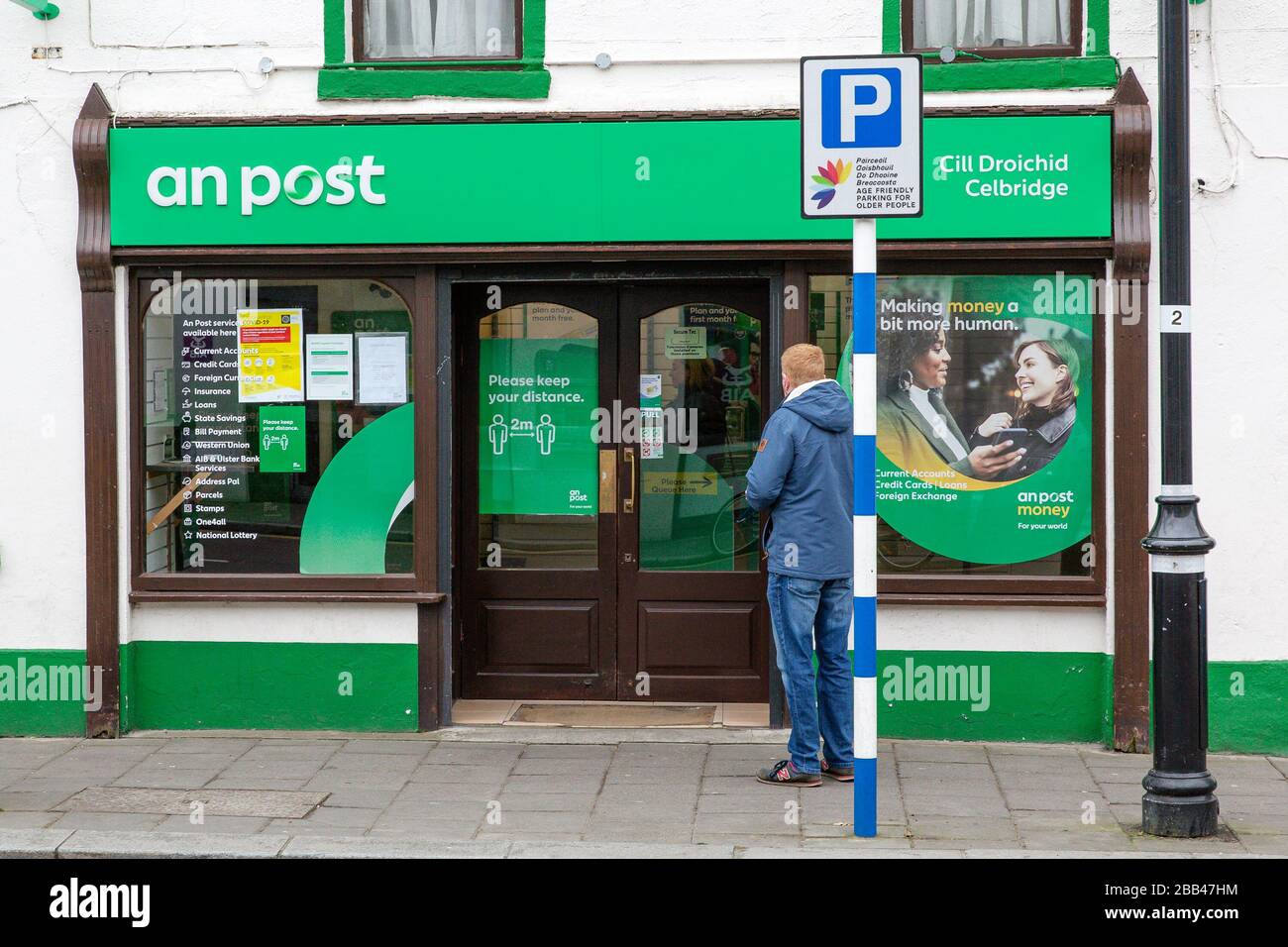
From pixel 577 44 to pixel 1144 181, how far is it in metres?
3.00

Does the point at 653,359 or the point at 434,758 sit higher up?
the point at 653,359

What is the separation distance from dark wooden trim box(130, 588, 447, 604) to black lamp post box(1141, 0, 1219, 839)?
3839 mm

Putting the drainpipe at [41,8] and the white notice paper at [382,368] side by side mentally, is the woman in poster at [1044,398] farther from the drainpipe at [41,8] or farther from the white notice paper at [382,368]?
the drainpipe at [41,8]

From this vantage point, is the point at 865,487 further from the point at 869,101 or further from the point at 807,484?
the point at 869,101

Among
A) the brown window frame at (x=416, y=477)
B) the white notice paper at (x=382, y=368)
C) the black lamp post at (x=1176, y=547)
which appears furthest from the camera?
the white notice paper at (x=382, y=368)

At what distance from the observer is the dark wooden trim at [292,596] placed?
8.54m

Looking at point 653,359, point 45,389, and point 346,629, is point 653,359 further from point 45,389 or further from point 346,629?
point 45,389

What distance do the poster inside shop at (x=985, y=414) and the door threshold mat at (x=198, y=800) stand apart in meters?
3.36

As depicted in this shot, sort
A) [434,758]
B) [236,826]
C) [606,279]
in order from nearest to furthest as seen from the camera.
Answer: [236,826] → [434,758] → [606,279]

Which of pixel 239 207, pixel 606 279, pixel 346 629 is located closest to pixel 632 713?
pixel 346 629

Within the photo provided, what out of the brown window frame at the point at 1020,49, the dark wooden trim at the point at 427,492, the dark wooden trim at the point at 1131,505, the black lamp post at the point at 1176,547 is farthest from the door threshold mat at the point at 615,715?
the brown window frame at the point at 1020,49

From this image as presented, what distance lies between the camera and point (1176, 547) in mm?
6465

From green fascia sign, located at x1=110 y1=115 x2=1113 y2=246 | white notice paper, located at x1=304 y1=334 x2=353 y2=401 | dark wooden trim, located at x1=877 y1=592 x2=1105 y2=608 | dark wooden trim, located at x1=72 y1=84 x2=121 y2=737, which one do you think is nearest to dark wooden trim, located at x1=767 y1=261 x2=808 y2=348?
green fascia sign, located at x1=110 y1=115 x2=1113 y2=246

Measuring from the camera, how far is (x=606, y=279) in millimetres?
8570
